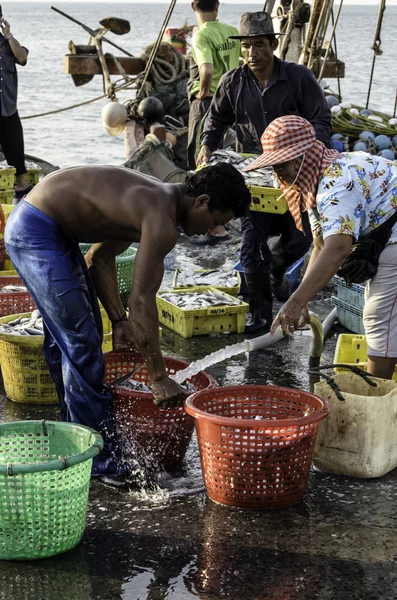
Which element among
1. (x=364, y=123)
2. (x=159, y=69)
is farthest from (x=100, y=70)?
(x=364, y=123)

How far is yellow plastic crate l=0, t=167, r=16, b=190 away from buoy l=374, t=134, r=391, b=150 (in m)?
5.71

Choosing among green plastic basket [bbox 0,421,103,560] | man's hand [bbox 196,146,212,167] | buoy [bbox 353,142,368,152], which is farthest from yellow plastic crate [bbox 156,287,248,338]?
buoy [bbox 353,142,368,152]

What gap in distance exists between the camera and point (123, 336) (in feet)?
17.1

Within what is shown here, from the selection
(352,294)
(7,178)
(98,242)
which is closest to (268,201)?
(352,294)

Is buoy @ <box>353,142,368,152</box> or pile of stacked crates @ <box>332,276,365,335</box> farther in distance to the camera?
buoy @ <box>353,142,368,152</box>

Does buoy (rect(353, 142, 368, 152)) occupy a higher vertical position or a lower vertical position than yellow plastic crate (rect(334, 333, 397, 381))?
lower

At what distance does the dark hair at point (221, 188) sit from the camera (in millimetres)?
4359

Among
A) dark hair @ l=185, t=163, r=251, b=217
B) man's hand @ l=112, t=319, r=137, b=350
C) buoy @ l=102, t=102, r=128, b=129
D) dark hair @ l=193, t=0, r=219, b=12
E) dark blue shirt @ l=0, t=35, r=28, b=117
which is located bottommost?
buoy @ l=102, t=102, r=128, b=129

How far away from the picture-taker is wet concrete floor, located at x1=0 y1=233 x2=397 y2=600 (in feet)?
12.3

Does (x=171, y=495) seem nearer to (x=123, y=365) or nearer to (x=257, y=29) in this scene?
(x=123, y=365)

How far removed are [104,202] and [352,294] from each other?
3156mm

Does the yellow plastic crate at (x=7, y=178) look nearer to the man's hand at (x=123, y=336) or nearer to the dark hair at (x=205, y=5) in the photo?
the dark hair at (x=205, y=5)

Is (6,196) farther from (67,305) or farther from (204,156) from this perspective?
(67,305)

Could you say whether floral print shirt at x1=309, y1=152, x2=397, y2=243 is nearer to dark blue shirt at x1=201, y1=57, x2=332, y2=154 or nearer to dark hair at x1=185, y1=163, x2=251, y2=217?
dark hair at x1=185, y1=163, x2=251, y2=217
